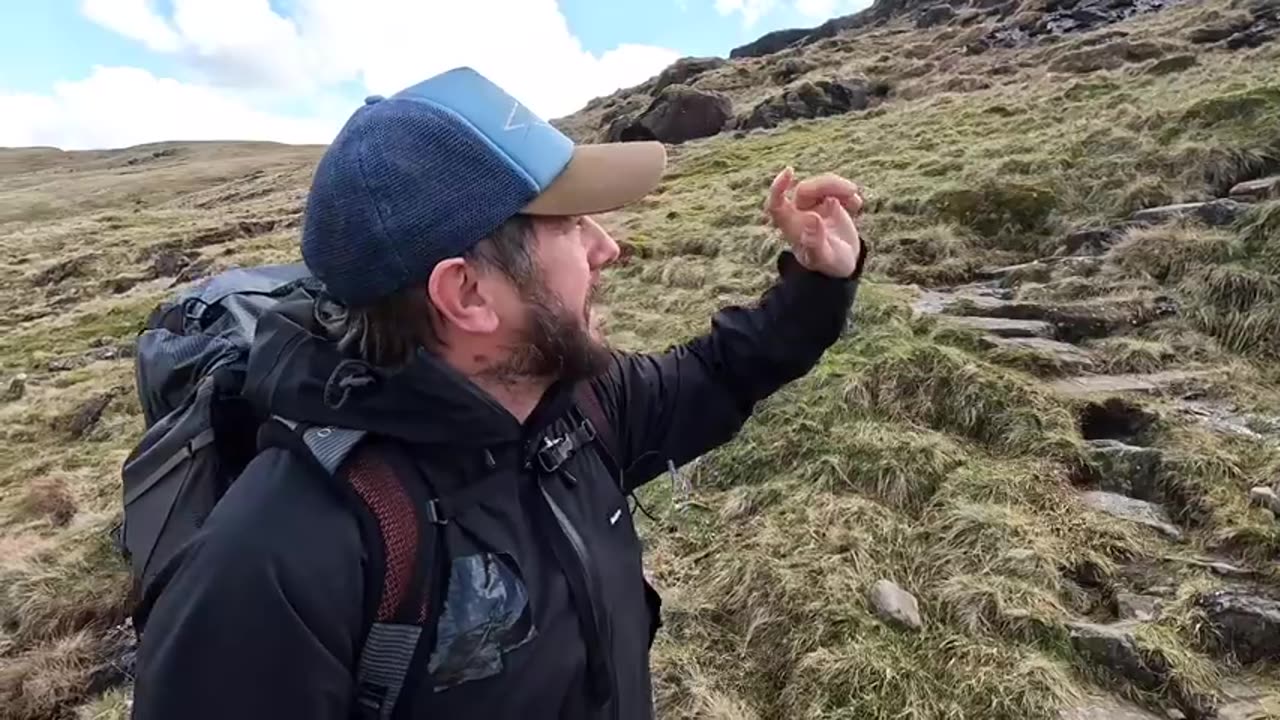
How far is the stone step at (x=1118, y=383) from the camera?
6816 mm

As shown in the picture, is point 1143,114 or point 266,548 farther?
point 1143,114

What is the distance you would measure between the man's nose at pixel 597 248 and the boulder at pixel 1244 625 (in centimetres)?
382

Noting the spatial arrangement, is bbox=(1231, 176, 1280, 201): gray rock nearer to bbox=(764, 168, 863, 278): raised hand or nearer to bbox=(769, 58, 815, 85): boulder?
bbox=(764, 168, 863, 278): raised hand

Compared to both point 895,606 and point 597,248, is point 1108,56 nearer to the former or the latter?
point 895,606

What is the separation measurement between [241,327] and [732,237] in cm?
1217

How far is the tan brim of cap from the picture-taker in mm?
2109

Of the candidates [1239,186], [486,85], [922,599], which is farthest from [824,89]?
[486,85]

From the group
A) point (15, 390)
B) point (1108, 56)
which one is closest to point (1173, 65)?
point (1108, 56)

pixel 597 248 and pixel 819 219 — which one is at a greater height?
pixel 597 248

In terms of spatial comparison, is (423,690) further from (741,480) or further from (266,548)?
(741,480)

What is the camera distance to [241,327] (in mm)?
2428

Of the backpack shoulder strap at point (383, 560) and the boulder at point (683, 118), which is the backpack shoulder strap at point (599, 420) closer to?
the backpack shoulder strap at point (383, 560)

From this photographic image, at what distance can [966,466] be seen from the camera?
6.12 metres

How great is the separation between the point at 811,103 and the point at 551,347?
32.5 metres
